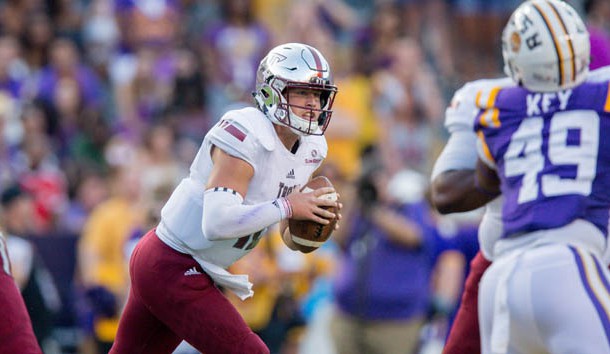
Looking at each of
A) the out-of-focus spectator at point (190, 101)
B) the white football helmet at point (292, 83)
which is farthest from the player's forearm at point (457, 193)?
the out-of-focus spectator at point (190, 101)

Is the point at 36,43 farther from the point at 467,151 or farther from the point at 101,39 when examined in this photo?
the point at 467,151

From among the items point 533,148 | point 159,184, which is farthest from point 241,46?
point 533,148

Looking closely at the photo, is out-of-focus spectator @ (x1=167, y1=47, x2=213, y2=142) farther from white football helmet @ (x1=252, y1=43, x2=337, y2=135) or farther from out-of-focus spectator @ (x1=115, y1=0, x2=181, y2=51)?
A: white football helmet @ (x1=252, y1=43, x2=337, y2=135)

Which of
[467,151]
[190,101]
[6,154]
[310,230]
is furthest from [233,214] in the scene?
[190,101]

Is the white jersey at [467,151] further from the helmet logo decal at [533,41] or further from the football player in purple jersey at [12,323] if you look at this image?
the football player in purple jersey at [12,323]

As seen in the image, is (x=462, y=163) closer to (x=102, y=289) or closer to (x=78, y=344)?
(x=102, y=289)

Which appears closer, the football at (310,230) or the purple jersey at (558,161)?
the purple jersey at (558,161)

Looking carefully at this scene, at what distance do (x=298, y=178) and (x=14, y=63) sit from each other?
7.18 m

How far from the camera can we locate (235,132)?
17.0 feet

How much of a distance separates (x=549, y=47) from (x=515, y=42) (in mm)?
176

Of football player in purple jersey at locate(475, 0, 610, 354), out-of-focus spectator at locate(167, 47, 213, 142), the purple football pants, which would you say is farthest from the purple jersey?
out-of-focus spectator at locate(167, 47, 213, 142)

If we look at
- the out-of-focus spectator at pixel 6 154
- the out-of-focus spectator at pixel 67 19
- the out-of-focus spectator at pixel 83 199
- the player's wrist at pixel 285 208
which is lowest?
the out-of-focus spectator at pixel 83 199

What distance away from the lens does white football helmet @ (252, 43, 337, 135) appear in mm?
5379

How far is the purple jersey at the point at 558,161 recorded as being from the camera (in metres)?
4.81
